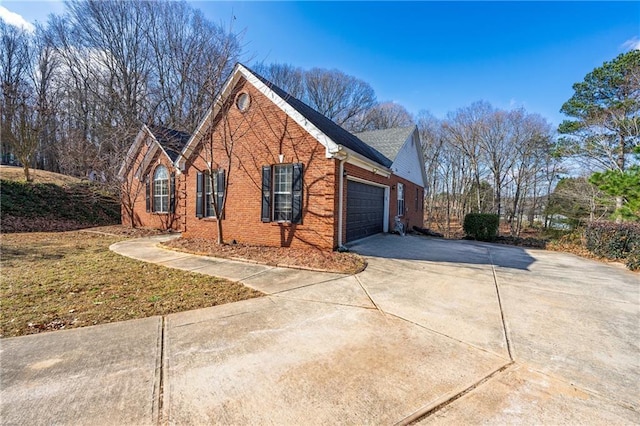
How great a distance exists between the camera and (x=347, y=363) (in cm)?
264

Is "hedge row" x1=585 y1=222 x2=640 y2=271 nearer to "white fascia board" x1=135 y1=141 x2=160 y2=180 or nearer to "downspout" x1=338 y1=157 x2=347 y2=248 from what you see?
"downspout" x1=338 y1=157 x2=347 y2=248

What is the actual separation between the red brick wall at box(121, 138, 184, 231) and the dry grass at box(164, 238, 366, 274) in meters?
6.28

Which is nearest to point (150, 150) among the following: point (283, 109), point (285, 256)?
point (283, 109)

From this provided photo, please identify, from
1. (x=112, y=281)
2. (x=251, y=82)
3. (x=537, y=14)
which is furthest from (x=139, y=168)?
(x=537, y=14)

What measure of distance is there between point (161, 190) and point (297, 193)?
35.6ft

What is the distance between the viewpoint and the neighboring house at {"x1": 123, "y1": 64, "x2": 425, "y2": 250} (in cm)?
788

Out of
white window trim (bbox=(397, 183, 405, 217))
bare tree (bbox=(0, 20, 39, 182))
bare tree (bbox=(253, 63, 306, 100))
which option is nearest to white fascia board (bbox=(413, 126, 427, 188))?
white window trim (bbox=(397, 183, 405, 217))

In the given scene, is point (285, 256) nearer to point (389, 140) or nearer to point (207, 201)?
point (207, 201)

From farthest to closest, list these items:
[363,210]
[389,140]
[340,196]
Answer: [389,140] < [363,210] < [340,196]

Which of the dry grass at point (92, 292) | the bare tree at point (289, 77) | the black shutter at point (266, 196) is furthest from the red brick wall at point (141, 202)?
the bare tree at point (289, 77)

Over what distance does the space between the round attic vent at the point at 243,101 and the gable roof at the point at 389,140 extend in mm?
7814

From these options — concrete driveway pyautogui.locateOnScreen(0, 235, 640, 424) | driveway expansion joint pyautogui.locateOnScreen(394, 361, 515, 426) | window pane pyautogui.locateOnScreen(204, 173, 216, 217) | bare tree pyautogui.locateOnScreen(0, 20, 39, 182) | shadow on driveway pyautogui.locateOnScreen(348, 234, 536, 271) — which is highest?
bare tree pyautogui.locateOnScreen(0, 20, 39, 182)

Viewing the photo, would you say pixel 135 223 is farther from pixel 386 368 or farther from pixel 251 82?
pixel 386 368

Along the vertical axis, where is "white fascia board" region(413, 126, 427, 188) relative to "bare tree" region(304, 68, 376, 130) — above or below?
below
